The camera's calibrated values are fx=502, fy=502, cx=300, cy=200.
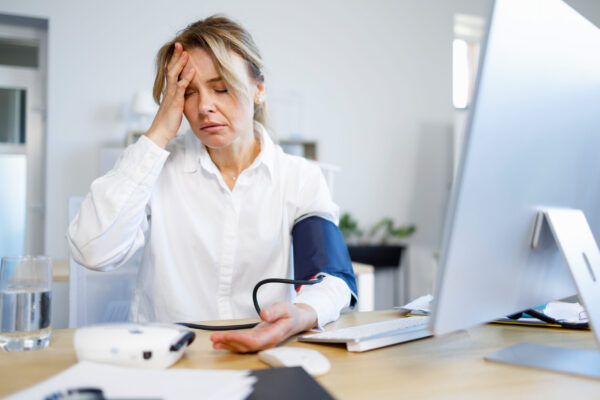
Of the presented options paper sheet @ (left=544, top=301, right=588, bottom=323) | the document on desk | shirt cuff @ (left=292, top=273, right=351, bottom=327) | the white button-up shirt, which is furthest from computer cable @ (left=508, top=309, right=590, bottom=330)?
the document on desk

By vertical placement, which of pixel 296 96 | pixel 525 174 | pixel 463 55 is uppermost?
pixel 463 55

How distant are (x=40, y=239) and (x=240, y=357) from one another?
11.2 feet

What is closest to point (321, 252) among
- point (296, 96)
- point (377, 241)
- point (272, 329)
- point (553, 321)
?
point (272, 329)

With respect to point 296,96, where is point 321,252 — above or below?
below

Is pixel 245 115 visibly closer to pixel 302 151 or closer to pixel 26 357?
pixel 26 357

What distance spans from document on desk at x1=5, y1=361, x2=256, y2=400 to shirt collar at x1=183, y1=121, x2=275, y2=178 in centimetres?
72

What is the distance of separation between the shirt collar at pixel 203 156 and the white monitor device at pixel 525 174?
28.9 inches

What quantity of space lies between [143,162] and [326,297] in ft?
1.54

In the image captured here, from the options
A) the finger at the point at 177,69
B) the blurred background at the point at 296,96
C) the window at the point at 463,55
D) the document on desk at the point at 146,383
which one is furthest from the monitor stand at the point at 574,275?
the window at the point at 463,55

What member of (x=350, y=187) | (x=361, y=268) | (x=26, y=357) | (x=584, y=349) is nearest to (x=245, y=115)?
(x=26, y=357)

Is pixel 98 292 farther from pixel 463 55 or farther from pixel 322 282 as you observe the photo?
pixel 463 55

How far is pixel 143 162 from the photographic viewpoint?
1039mm

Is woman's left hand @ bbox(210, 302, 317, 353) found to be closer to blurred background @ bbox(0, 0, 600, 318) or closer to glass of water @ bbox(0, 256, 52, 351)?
glass of water @ bbox(0, 256, 52, 351)

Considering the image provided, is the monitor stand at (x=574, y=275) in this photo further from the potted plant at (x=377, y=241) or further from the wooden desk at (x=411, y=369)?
the potted plant at (x=377, y=241)
